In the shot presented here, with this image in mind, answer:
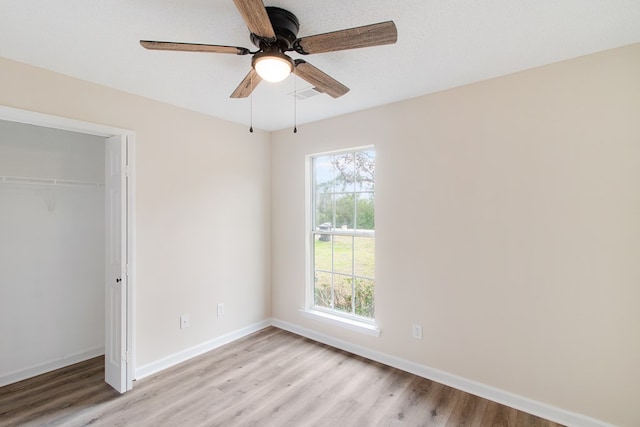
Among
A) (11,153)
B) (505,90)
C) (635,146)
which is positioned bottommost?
(635,146)

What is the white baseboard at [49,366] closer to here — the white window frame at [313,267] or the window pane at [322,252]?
the white window frame at [313,267]

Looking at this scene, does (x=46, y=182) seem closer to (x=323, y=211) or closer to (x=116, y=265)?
(x=116, y=265)

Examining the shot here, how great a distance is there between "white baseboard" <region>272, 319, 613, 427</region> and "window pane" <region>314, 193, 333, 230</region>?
131 cm

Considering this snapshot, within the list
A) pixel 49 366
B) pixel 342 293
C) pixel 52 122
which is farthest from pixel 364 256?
pixel 49 366

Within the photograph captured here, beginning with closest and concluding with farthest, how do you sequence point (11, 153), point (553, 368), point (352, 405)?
point (553, 368), point (352, 405), point (11, 153)

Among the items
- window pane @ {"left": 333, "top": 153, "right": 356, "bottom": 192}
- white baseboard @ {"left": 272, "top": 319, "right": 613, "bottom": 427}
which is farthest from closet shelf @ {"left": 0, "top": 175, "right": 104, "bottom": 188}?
white baseboard @ {"left": 272, "top": 319, "right": 613, "bottom": 427}

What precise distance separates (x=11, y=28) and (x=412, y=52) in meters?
2.46

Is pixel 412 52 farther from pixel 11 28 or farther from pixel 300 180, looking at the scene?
pixel 11 28

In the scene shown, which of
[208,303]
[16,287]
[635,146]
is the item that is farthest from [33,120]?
[635,146]

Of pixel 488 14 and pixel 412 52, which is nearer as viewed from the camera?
pixel 488 14

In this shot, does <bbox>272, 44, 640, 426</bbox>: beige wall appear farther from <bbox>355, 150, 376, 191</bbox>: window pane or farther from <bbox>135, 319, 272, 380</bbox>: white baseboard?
<bbox>135, 319, 272, 380</bbox>: white baseboard

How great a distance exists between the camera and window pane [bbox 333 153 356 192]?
3.39 metres

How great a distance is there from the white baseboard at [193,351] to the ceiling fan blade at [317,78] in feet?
9.44

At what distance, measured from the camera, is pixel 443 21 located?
1680 mm
